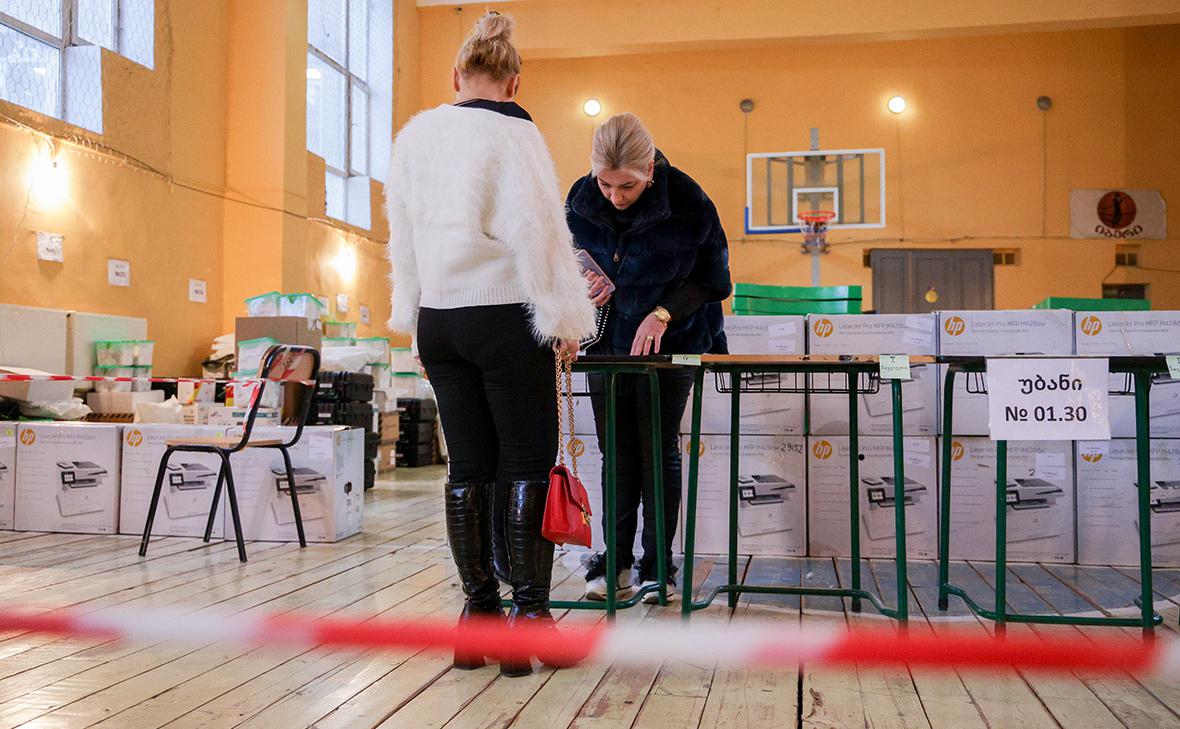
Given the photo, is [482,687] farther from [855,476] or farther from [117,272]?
[117,272]

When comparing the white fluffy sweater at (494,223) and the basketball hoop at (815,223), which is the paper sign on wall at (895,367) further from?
the basketball hoop at (815,223)

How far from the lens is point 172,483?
149 inches

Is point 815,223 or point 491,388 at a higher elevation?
point 815,223

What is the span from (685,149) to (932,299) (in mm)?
3155

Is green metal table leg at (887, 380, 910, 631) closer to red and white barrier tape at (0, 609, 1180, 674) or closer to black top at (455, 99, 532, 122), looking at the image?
red and white barrier tape at (0, 609, 1180, 674)

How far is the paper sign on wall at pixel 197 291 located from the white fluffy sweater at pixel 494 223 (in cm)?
563

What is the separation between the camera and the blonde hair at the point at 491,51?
1.86 metres

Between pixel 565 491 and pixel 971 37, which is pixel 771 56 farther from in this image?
pixel 565 491

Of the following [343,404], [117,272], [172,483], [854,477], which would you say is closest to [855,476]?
[854,477]

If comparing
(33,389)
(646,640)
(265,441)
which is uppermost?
(33,389)

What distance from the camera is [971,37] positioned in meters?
10.4

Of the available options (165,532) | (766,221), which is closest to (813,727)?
(165,532)

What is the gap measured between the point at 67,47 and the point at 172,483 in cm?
354

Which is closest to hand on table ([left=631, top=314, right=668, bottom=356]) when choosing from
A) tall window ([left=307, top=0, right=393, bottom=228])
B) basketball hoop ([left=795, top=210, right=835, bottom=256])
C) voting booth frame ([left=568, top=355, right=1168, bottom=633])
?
voting booth frame ([left=568, top=355, right=1168, bottom=633])
